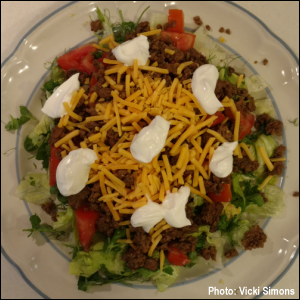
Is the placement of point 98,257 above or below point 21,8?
below

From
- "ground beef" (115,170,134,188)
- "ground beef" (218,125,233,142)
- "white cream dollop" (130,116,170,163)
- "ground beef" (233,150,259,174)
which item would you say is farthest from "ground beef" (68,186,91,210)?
"ground beef" (233,150,259,174)

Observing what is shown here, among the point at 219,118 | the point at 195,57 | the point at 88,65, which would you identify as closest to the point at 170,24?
the point at 195,57

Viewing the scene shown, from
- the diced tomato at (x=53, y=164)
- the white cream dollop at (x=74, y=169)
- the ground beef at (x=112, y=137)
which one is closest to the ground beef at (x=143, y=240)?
the white cream dollop at (x=74, y=169)

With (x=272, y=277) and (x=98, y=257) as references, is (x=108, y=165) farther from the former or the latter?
(x=272, y=277)

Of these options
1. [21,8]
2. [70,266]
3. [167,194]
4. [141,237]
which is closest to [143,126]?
[167,194]

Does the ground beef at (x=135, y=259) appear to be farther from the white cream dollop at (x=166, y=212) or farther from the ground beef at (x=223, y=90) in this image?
the ground beef at (x=223, y=90)

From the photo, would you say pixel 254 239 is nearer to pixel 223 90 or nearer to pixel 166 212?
pixel 166 212
